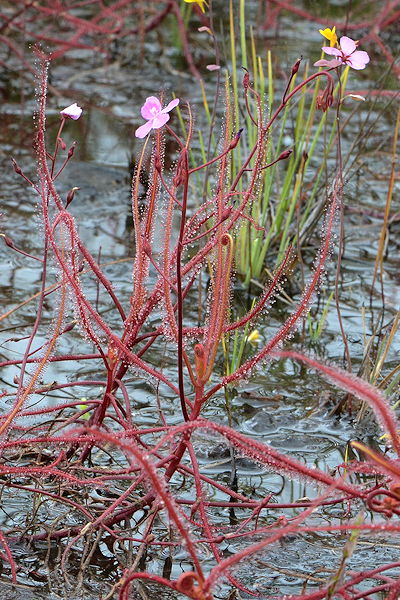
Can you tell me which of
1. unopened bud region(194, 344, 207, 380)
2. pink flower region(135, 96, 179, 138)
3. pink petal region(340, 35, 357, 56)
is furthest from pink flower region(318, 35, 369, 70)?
unopened bud region(194, 344, 207, 380)

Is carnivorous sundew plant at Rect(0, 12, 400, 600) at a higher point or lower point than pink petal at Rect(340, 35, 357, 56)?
lower

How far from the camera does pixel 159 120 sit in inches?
75.7

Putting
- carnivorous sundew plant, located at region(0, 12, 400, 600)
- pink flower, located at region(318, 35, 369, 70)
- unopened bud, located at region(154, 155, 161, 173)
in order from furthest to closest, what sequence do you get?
pink flower, located at region(318, 35, 369, 70) → unopened bud, located at region(154, 155, 161, 173) → carnivorous sundew plant, located at region(0, 12, 400, 600)

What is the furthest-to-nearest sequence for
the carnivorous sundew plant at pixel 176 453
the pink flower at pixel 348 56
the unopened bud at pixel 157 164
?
the pink flower at pixel 348 56, the unopened bud at pixel 157 164, the carnivorous sundew plant at pixel 176 453

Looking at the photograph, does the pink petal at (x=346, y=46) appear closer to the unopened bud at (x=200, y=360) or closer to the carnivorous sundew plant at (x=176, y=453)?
the carnivorous sundew plant at (x=176, y=453)

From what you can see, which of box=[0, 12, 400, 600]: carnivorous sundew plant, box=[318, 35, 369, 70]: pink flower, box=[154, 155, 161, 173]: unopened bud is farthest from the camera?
box=[318, 35, 369, 70]: pink flower

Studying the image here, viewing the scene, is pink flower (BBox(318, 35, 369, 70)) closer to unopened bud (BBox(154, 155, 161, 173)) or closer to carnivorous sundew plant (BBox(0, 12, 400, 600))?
carnivorous sundew plant (BBox(0, 12, 400, 600))

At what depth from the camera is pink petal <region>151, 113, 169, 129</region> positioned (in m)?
1.90

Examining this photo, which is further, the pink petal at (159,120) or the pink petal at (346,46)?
the pink petal at (346,46)

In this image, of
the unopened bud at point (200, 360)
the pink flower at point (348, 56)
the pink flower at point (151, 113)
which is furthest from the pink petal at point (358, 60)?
the unopened bud at point (200, 360)

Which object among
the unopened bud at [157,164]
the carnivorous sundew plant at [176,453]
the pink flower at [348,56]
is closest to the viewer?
the carnivorous sundew plant at [176,453]

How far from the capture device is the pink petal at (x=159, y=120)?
190 centimetres

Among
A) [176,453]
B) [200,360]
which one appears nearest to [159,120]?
[200,360]

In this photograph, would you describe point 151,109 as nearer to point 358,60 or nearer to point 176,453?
point 358,60
